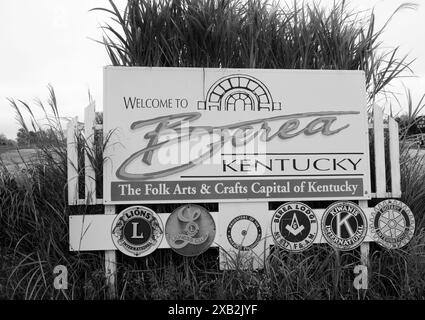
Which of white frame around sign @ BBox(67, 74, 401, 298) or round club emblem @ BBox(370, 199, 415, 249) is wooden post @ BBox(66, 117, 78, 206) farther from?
round club emblem @ BBox(370, 199, 415, 249)

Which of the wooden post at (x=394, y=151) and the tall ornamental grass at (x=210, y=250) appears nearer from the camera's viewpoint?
the tall ornamental grass at (x=210, y=250)

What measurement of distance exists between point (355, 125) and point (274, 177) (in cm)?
94

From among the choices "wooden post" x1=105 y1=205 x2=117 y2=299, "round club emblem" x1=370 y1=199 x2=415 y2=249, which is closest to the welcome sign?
"wooden post" x1=105 y1=205 x2=117 y2=299

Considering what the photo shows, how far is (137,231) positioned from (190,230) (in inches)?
18.6

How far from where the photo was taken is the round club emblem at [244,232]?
137 inches

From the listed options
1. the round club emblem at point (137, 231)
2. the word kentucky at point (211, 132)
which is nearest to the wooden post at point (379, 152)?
the word kentucky at point (211, 132)

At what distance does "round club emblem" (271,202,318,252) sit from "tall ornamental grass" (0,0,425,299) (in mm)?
107

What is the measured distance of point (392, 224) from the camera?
3520 millimetres

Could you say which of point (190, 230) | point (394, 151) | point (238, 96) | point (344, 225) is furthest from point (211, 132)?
point (394, 151)

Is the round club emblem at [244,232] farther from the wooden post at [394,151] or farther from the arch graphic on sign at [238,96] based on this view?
the wooden post at [394,151]

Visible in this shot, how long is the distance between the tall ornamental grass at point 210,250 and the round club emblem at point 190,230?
0.45 ft

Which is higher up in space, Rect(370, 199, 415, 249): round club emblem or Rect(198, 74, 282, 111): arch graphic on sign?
Rect(198, 74, 282, 111): arch graphic on sign

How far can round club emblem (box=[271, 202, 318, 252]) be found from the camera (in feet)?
11.4

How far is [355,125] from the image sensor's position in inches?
142
